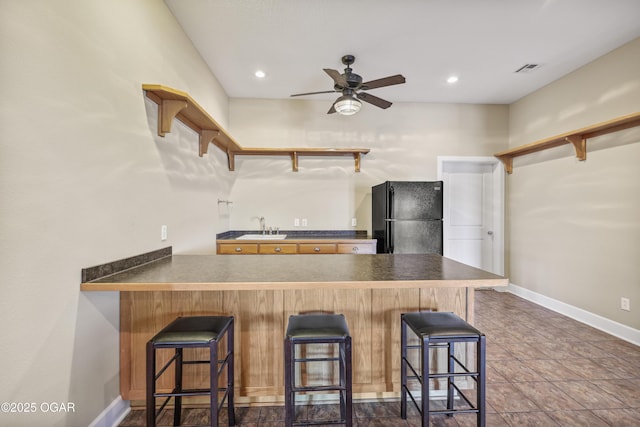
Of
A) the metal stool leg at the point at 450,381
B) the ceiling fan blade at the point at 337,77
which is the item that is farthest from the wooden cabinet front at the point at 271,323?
the ceiling fan blade at the point at 337,77

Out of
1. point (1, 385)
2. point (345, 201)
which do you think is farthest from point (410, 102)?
point (1, 385)

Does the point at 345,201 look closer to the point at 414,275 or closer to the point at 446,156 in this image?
the point at 446,156

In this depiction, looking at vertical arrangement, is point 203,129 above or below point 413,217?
above

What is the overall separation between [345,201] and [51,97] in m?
3.29

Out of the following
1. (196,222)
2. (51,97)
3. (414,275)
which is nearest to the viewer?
(51,97)

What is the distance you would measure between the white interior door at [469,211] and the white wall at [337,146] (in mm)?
307

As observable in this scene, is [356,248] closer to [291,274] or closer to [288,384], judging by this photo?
[291,274]

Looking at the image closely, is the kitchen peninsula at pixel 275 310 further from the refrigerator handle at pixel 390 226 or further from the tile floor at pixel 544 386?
the refrigerator handle at pixel 390 226

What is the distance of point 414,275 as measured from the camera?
1508mm

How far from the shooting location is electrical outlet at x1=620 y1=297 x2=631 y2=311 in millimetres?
2634

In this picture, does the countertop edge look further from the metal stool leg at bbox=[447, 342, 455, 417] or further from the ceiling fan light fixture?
the ceiling fan light fixture

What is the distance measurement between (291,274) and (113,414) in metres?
1.33

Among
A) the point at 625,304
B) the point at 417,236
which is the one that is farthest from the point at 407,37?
the point at 625,304

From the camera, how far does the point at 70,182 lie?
50.4 inches
